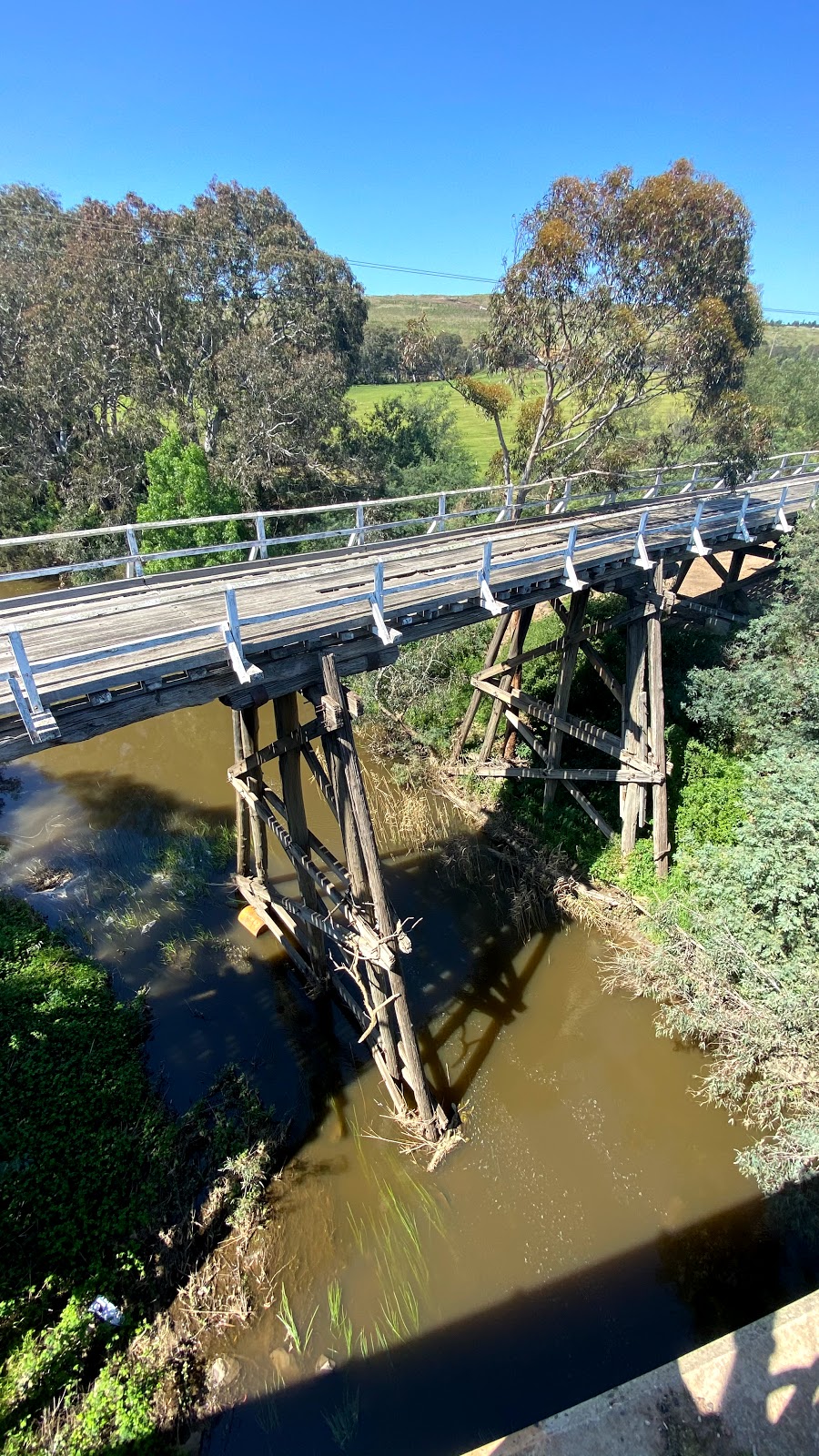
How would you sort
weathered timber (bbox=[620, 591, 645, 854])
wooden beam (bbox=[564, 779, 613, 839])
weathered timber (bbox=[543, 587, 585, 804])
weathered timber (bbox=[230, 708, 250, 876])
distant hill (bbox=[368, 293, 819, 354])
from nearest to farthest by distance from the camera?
weathered timber (bbox=[230, 708, 250, 876]) < weathered timber (bbox=[620, 591, 645, 854]) < weathered timber (bbox=[543, 587, 585, 804]) < wooden beam (bbox=[564, 779, 613, 839]) < distant hill (bbox=[368, 293, 819, 354])

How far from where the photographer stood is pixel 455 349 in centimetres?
2805

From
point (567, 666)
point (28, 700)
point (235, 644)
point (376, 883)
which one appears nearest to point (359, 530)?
point (567, 666)

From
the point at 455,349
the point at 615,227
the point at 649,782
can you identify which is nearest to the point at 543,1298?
the point at 649,782

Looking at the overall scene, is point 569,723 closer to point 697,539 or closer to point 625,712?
point 625,712

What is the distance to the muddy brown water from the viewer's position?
527 cm

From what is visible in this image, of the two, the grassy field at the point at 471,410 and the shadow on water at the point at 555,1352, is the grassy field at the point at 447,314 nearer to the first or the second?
the grassy field at the point at 471,410

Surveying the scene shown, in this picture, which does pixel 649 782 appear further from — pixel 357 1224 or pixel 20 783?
pixel 20 783

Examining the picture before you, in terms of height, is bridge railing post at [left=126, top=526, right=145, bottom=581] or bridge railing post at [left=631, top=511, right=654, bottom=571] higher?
bridge railing post at [left=126, top=526, right=145, bottom=581]

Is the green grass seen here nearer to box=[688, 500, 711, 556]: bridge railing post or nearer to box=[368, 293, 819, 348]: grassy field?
box=[368, 293, 819, 348]: grassy field

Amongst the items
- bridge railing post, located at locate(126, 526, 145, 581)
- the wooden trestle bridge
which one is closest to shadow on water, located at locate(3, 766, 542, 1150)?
the wooden trestle bridge

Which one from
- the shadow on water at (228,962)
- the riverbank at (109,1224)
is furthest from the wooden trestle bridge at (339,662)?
the riverbank at (109,1224)

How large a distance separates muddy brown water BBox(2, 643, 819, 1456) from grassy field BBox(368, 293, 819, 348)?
83629 millimetres

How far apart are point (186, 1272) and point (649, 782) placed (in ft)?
26.7

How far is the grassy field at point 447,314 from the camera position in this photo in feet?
269
